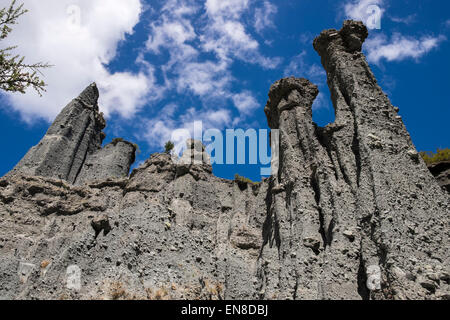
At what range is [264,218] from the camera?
19.5m

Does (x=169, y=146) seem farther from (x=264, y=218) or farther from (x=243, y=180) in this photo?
(x=264, y=218)

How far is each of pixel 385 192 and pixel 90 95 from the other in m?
24.0

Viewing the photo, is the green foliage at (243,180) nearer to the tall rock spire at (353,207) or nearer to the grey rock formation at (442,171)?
the tall rock spire at (353,207)

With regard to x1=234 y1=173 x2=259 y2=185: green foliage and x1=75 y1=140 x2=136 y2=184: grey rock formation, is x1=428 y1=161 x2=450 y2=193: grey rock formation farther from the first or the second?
x1=75 y1=140 x2=136 y2=184: grey rock formation

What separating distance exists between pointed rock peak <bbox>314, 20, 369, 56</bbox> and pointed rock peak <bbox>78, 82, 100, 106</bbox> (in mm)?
17755

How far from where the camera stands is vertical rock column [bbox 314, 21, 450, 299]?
33.6ft

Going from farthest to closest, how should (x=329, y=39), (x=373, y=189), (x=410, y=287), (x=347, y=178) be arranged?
(x=329, y=39)
(x=347, y=178)
(x=373, y=189)
(x=410, y=287)

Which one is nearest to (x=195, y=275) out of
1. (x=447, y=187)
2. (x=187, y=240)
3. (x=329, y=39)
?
(x=187, y=240)

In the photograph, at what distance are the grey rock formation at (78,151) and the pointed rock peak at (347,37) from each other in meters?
15.8

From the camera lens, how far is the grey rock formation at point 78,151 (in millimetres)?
22203

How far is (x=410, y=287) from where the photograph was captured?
9.62 meters
